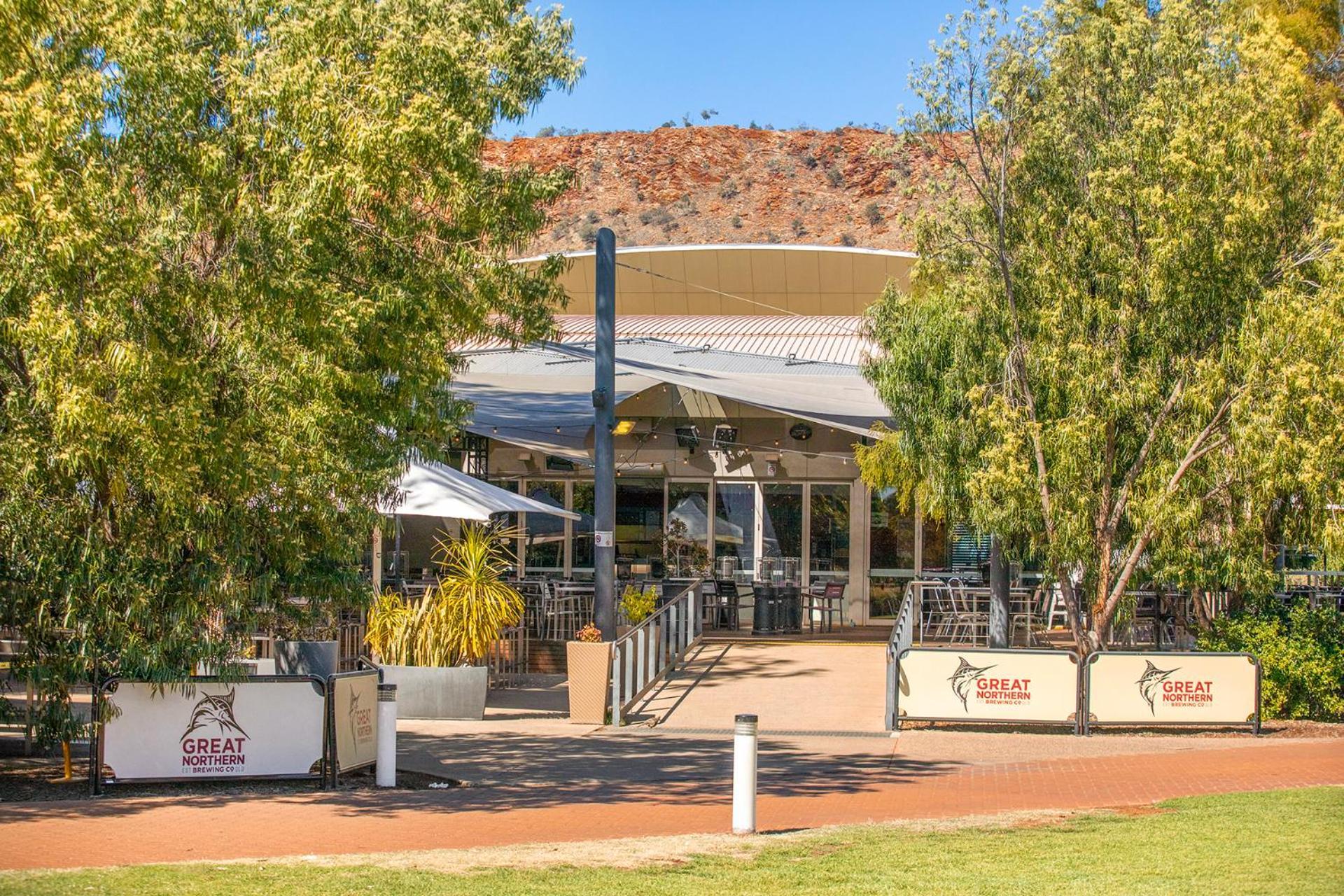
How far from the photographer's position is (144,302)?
30.8 feet

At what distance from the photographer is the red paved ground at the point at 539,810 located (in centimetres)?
847

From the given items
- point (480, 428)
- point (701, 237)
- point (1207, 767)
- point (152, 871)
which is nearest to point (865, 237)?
point (701, 237)

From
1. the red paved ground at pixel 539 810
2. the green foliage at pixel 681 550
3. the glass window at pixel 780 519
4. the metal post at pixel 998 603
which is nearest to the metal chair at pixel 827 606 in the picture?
the glass window at pixel 780 519

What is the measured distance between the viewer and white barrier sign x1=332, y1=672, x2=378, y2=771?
36.3 ft

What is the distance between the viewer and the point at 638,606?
1833 cm

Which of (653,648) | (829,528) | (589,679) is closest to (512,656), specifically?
(653,648)

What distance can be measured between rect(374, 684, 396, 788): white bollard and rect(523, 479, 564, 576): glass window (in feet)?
47.0

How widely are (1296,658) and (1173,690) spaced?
1.51m

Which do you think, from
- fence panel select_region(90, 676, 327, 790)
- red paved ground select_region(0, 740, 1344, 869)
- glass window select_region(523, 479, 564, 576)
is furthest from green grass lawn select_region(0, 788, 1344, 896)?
glass window select_region(523, 479, 564, 576)

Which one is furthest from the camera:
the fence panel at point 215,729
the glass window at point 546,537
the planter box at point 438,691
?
the glass window at point 546,537

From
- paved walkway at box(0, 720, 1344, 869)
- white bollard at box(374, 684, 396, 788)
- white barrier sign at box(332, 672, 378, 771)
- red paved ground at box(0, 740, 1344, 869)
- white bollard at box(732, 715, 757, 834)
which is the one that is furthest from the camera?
white barrier sign at box(332, 672, 378, 771)

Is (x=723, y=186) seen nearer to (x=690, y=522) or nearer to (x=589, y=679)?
(x=690, y=522)

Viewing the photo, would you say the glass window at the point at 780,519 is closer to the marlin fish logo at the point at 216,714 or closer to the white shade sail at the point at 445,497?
the white shade sail at the point at 445,497

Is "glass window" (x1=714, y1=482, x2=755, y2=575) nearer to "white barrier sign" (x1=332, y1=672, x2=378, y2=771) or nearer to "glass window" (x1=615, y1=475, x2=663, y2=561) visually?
"glass window" (x1=615, y1=475, x2=663, y2=561)
